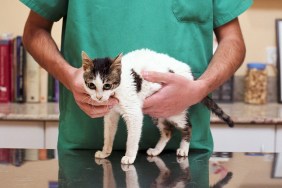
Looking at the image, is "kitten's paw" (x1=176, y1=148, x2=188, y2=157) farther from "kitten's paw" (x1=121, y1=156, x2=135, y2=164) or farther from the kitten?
"kitten's paw" (x1=121, y1=156, x2=135, y2=164)

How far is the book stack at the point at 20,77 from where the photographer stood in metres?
2.56

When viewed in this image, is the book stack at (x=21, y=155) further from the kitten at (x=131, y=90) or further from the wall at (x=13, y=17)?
the wall at (x=13, y=17)

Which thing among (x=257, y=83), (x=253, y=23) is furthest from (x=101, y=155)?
(x=253, y=23)

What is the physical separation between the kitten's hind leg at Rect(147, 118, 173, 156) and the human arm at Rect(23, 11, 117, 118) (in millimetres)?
176

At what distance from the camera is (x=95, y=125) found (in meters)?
1.29

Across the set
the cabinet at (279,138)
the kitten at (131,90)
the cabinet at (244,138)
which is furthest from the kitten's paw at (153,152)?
the cabinet at (279,138)

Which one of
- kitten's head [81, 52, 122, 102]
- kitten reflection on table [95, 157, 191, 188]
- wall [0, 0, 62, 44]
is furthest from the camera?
wall [0, 0, 62, 44]

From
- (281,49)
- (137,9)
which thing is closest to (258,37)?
(281,49)

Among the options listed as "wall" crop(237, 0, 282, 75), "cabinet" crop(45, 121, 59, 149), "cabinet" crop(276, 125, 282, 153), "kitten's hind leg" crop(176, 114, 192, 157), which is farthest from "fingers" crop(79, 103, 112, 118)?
"wall" crop(237, 0, 282, 75)

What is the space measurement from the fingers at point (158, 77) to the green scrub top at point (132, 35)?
0.55ft

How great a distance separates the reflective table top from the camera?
96cm

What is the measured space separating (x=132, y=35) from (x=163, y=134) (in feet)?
0.87

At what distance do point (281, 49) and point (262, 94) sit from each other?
29 cm

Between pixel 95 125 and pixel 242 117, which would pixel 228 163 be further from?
pixel 242 117
